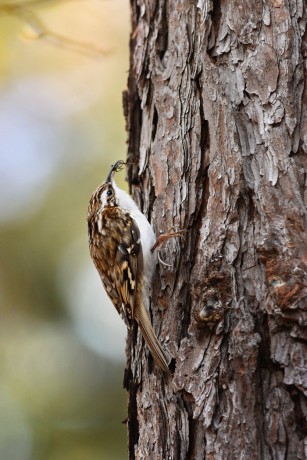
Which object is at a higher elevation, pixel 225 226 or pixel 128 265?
pixel 128 265

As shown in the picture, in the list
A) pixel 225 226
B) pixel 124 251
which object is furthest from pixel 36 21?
pixel 225 226

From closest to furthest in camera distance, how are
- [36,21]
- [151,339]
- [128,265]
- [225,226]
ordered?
[225,226]
[151,339]
[128,265]
[36,21]

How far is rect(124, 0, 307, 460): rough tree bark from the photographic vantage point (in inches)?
83.7

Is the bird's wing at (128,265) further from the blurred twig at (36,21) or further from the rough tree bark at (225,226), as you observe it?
the blurred twig at (36,21)

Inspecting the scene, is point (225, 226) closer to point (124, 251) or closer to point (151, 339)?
point (151, 339)

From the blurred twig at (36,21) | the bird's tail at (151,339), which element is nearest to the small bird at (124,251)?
the bird's tail at (151,339)

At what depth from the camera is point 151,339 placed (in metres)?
2.57

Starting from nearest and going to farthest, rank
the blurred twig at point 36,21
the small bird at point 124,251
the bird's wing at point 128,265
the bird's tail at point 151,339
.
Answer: the bird's tail at point 151,339
the small bird at point 124,251
the bird's wing at point 128,265
the blurred twig at point 36,21

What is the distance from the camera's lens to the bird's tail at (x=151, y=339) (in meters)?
2.46

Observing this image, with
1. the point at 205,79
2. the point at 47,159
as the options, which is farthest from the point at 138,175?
the point at 47,159

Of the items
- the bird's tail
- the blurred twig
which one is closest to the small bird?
the bird's tail

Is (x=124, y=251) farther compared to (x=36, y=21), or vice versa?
(x=36, y=21)

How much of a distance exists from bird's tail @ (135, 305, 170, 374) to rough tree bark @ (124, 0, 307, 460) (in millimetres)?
33

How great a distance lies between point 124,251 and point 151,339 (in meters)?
0.85
